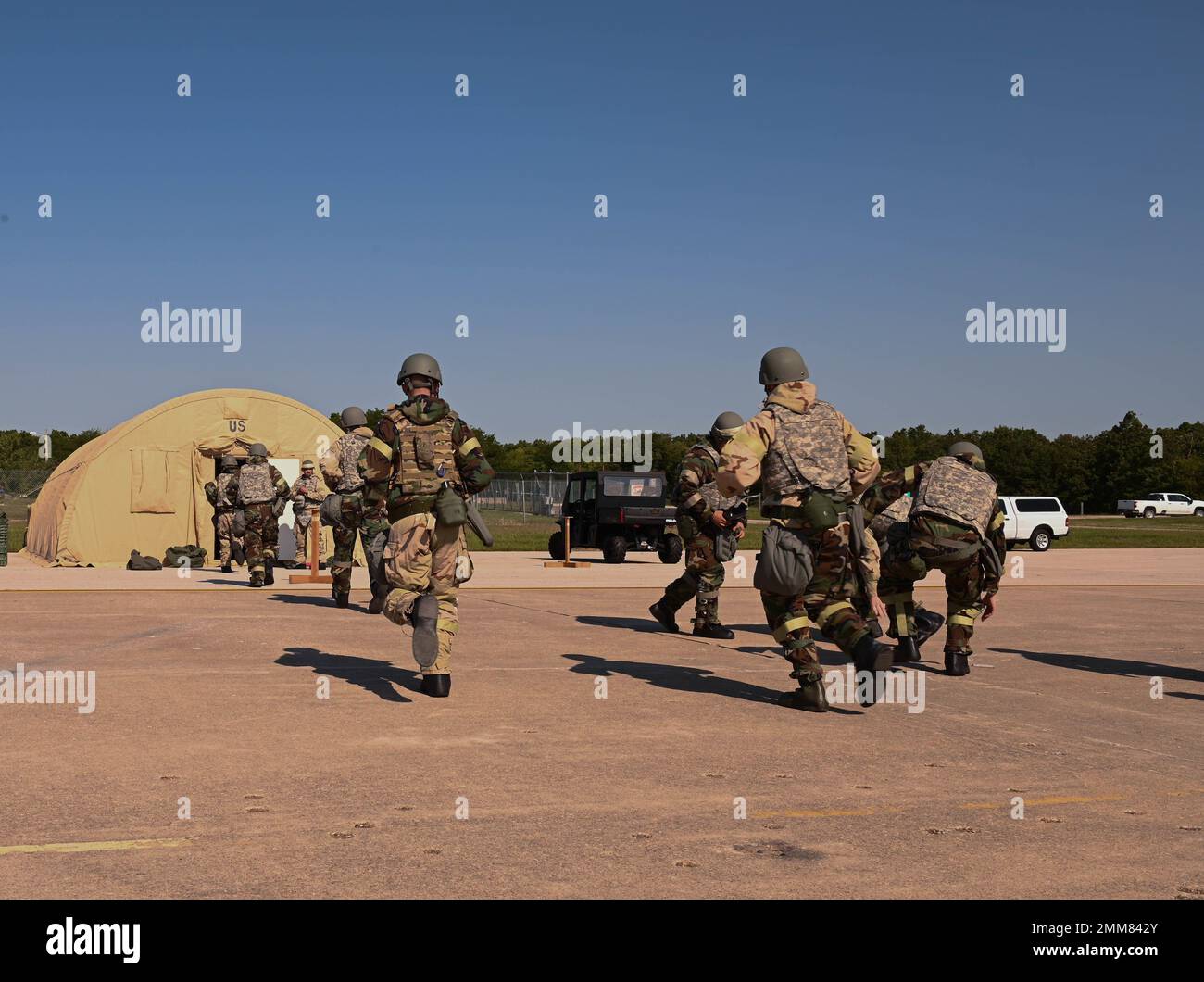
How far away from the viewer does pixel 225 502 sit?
23.2 meters

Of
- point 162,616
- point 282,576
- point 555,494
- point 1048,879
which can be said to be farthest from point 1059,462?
point 1048,879

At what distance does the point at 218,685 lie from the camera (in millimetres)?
8969

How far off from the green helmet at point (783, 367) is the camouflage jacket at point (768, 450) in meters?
0.04

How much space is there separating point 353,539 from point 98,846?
10.8 m

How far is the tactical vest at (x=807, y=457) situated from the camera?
8141 mm

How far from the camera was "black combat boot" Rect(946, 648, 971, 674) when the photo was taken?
9992mm

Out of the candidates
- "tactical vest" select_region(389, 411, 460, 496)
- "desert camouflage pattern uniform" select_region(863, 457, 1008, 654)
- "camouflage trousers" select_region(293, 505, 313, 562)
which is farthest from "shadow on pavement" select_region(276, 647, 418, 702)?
"camouflage trousers" select_region(293, 505, 313, 562)

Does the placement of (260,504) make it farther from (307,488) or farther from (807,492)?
(807,492)

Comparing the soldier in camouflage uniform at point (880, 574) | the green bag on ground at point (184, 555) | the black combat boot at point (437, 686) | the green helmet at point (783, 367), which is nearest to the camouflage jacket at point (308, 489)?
the green bag on ground at point (184, 555)

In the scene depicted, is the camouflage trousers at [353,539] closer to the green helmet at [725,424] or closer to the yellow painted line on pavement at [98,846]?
the green helmet at [725,424]

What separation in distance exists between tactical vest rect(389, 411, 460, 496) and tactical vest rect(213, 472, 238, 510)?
581 inches

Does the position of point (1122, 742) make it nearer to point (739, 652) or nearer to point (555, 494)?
point (739, 652)

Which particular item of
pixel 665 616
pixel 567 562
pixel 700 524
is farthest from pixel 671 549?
pixel 700 524
